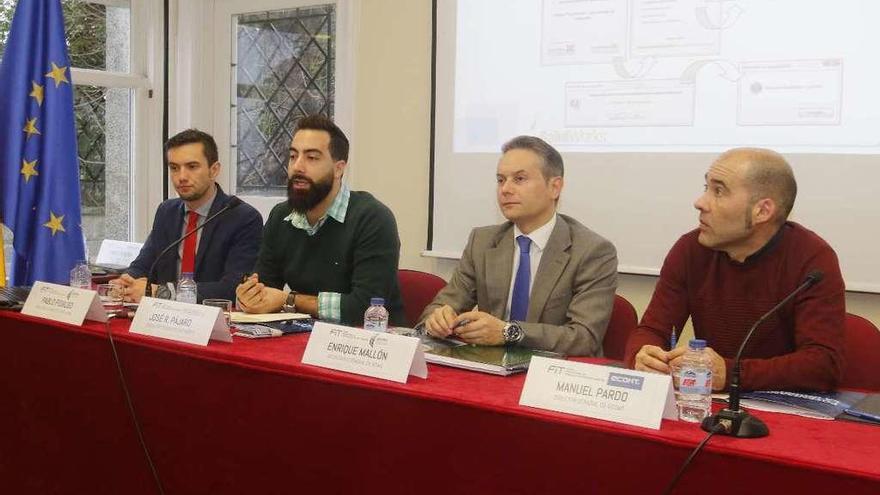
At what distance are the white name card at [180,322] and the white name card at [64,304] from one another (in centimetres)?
16

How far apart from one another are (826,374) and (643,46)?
195 cm

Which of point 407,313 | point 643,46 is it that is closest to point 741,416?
point 407,313

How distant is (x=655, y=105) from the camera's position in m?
3.63

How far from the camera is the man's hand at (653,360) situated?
6.43 feet

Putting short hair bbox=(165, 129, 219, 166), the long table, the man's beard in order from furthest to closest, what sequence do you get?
1. short hair bbox=(165, 129, 219, 166)
2. the man's beard
3. the long table

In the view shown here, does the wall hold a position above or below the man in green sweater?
above

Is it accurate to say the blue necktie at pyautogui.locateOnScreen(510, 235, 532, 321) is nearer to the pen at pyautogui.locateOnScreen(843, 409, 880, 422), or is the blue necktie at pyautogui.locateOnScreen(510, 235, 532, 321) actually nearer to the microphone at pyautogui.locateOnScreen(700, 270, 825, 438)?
the pen at pyautogui.locateOnScreen(843, 409, 880, 422)

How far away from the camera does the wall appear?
437cm

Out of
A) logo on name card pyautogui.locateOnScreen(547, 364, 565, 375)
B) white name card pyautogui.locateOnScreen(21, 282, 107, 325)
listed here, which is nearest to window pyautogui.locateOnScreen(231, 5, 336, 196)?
white name card pyautogui.locateOnScreen(21, 282, 107, 325)

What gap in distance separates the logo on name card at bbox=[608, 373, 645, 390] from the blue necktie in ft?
3.80

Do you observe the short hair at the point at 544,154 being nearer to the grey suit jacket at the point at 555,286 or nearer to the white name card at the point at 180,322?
the grey suit jacket at the point at 555,286

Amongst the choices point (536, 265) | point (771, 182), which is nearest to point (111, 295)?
point (536, 265)

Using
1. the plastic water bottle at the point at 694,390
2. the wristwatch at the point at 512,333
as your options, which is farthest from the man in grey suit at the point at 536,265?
the plastic water bottle at the point at 694,390

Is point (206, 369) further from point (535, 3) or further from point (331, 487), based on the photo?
point (535, 3)
